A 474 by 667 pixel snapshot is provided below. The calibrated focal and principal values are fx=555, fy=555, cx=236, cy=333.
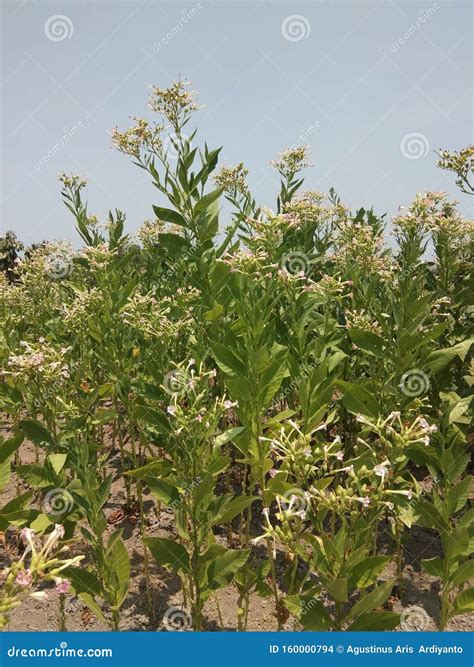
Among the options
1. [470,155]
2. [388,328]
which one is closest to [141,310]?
[388,328]

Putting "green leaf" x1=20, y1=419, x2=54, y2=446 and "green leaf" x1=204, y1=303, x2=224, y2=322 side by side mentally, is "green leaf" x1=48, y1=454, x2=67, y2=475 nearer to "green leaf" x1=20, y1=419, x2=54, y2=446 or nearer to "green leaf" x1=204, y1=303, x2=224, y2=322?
"green leaf" x1=20, y1=419, x2=54, y2=446

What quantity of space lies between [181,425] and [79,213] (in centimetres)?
313

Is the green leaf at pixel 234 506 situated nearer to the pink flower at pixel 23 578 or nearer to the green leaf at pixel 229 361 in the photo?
the green leaf at pixel 229 361

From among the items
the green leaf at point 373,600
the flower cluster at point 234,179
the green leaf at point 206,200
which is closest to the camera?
the green leaf at point 373,600

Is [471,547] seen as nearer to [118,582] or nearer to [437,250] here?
[118,582]

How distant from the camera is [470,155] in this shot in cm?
431

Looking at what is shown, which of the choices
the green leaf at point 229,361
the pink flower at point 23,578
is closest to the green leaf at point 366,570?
the green leaf at point 229,361

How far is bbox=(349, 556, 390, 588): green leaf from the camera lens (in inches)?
95.6

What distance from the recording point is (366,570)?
244 centimetres

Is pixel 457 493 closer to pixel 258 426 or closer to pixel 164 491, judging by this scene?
pixel 258 426

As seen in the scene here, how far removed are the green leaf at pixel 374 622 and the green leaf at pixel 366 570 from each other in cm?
14

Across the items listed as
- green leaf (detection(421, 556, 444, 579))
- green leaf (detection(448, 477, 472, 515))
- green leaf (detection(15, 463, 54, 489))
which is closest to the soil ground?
green leaf (detection(421, 556, 444, 579))

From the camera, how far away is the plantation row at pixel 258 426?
8.14 ft

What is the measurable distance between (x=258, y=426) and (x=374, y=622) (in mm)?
1073
